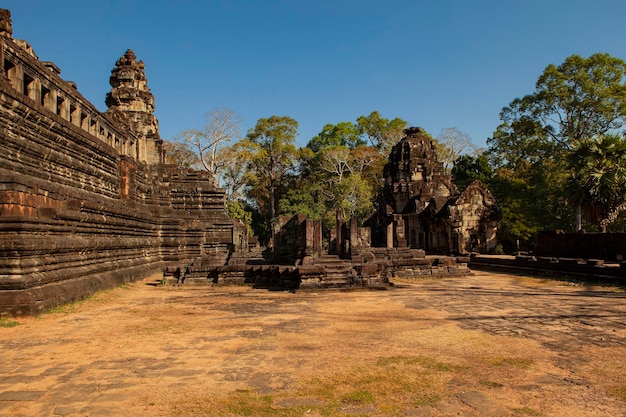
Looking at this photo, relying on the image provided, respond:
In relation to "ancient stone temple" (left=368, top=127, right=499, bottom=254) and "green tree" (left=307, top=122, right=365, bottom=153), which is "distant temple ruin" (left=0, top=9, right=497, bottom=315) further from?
"green tree" (left=307, top=122, right=365, bottom=153)

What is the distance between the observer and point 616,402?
160 inches

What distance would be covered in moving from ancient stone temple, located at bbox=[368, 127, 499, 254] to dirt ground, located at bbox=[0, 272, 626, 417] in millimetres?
15095

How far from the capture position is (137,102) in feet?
79.8

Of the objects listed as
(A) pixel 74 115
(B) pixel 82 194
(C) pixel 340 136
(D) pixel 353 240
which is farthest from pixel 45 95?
(C) pixel 340 136

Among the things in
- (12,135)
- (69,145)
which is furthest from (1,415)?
(69,145)

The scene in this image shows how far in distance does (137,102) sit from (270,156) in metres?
25.8

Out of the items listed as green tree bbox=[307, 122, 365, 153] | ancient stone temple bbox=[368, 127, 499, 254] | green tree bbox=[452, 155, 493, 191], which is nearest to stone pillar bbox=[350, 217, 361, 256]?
ancient stone temple bbox=[368, 127, 499, 254]

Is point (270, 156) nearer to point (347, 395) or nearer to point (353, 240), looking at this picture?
point (353, 240)

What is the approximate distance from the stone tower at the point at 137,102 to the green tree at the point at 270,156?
2358cm

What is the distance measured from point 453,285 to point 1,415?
12.5 m

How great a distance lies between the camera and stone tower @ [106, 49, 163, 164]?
2403 centimetres

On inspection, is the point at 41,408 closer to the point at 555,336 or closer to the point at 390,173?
the point at 555,336

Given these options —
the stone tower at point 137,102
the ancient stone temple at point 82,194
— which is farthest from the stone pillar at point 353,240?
the stone tower at point 137,102

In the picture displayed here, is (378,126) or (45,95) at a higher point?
(378,126)
